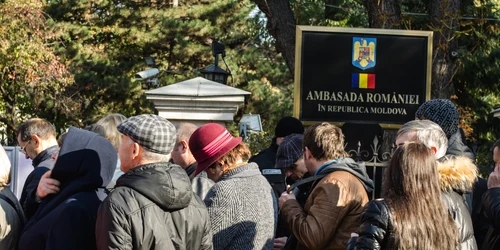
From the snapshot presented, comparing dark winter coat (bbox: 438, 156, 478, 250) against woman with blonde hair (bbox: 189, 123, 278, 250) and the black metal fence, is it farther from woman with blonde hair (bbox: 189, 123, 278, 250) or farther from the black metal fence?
the black metal fence

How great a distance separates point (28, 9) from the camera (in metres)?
19.0

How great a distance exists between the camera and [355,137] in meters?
8.20

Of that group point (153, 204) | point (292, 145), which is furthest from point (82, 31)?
point (153, 204)

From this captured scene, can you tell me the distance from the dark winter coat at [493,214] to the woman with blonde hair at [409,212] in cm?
66

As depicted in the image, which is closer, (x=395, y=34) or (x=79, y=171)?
(x=79, y=171)

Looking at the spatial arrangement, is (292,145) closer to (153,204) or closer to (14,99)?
(153,204)

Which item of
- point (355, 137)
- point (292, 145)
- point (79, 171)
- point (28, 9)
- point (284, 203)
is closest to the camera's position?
point (79, 171)

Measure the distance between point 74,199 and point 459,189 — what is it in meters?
1.91

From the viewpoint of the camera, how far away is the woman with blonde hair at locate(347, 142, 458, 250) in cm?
350

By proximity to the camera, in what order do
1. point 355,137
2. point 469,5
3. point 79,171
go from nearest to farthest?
point 79,171 → point 355,137 → point 469,5

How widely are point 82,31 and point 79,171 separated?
21.8m

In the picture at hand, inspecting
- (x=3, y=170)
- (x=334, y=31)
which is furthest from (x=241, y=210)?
(x=334, y=31)

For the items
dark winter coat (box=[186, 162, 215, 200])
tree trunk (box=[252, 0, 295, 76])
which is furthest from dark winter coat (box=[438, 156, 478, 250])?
tree trunk (box=[252, 0, 295, 76])

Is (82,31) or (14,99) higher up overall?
(82,31)
